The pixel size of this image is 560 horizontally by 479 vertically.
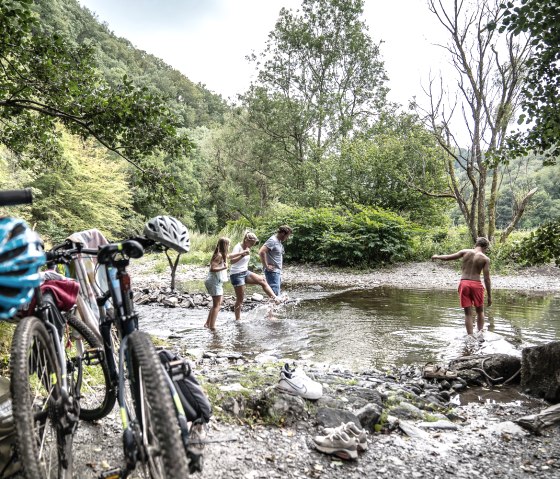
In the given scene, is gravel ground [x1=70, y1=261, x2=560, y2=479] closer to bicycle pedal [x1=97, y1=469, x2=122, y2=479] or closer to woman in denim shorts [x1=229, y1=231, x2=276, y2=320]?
bicycle pedal [x1=97, y1=469, x2=122, y2=479]

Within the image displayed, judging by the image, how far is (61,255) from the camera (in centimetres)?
265

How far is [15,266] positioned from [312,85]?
33.6 metres

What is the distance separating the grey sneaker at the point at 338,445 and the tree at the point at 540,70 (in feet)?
14.5

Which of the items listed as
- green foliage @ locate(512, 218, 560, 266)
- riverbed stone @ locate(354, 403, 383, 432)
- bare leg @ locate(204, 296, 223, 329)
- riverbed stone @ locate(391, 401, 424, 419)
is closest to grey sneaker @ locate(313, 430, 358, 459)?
riverbed stone @ locate(354, 403, 383, 432)

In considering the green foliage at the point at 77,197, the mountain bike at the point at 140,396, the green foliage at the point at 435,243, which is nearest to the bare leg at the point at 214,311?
the mountain bike at the point at 140,396

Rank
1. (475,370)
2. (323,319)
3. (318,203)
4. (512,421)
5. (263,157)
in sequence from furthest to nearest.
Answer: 1. (263,157)
2. (318,203)
3. (323,319)
4. (475,370)
5. (512,421)

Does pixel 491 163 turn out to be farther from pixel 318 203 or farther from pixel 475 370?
pixel 318 203

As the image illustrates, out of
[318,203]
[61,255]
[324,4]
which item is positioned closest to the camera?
[61,255]

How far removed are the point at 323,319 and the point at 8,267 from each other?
906 cm

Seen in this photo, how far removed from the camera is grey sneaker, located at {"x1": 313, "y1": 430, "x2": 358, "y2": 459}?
3270 millimetres

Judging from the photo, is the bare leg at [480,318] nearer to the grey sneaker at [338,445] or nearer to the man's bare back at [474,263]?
the man's bare back at [474,263]

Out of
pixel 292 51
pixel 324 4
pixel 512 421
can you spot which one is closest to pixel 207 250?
pixel 292 51

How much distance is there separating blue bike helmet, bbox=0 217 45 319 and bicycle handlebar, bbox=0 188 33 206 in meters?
0.09

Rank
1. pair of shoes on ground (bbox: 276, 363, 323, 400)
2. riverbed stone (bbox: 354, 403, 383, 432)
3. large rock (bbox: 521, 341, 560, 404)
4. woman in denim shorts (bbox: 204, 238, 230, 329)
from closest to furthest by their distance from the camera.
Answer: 1. riverbed stone (bbox: 354, 403, 383, 432)
2. pair of shoes on ground (bbox: 276, 363, 323, 400)
3. large rock (bbox: 521, 341, 560, 404)
4. woman in denim shorts (bbox: 204, 238, 230, 329)
